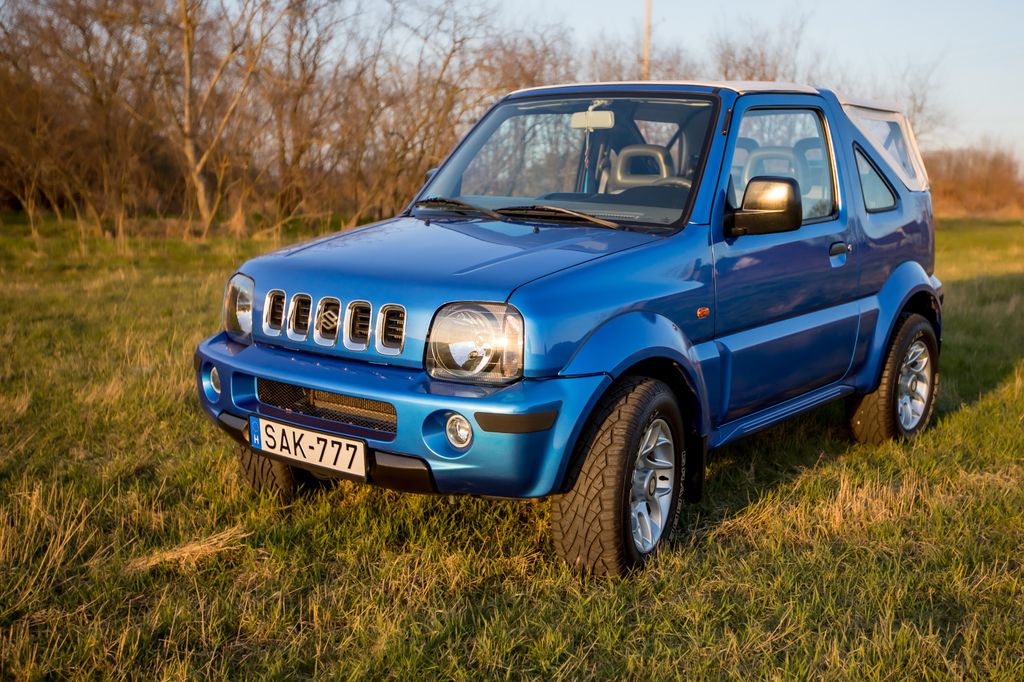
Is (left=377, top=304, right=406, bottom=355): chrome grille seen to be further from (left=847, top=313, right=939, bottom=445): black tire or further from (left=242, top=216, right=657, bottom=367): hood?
(left=847, top=313, right=939, bottom=445): black tire

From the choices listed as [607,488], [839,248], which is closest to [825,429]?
[839,248]

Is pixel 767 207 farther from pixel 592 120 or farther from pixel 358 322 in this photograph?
pixel 358 322

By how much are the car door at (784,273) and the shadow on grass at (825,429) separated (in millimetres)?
460

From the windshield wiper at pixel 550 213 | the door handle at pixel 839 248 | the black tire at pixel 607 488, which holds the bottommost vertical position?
the black tire at pixel 607 488

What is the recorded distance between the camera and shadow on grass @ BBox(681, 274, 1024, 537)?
439cm

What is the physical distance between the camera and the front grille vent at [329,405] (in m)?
3.20

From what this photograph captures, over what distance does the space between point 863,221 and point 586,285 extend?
2235 millimetres

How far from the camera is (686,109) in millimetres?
4293

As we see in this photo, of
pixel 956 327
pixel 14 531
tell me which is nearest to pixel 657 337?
pixel 14 531

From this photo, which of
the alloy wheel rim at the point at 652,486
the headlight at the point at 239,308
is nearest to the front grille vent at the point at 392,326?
the headlight at the point at 239,308

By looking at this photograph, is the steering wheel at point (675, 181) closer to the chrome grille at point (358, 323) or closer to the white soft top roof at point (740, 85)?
the white soft top roof at point (740, 85)

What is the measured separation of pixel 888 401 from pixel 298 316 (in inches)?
126

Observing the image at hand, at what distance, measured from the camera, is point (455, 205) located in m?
4.34

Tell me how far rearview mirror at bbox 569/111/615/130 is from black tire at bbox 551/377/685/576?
1536 mm
